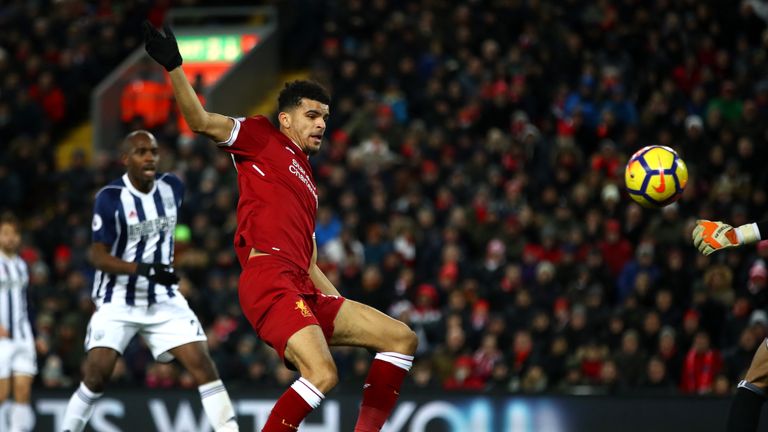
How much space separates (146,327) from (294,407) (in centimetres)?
259

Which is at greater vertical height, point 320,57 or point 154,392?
point 320,57

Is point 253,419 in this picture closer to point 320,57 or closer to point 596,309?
point 596,309

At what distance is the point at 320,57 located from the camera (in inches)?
722

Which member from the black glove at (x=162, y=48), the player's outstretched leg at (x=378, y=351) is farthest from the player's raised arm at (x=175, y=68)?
the player's outstretched leg at (x=378, y=351)

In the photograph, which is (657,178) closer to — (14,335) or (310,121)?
(310,121)

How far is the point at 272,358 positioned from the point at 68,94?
8.38 metres

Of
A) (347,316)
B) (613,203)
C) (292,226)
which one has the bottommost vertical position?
(347,316)

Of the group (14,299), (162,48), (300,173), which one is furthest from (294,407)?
(14,299)

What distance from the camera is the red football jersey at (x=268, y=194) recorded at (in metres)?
6.24

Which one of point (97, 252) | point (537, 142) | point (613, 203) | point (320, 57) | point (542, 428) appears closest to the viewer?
point (97, 252)

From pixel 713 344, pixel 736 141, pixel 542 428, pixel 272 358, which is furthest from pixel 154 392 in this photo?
pixel 736 141

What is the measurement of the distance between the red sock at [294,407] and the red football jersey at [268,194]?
748 millimetres

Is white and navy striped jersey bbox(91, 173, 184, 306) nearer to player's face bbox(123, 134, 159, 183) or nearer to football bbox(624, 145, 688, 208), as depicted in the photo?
player's face bbox(123, 134, 159, 183)

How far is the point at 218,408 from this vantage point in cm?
775
